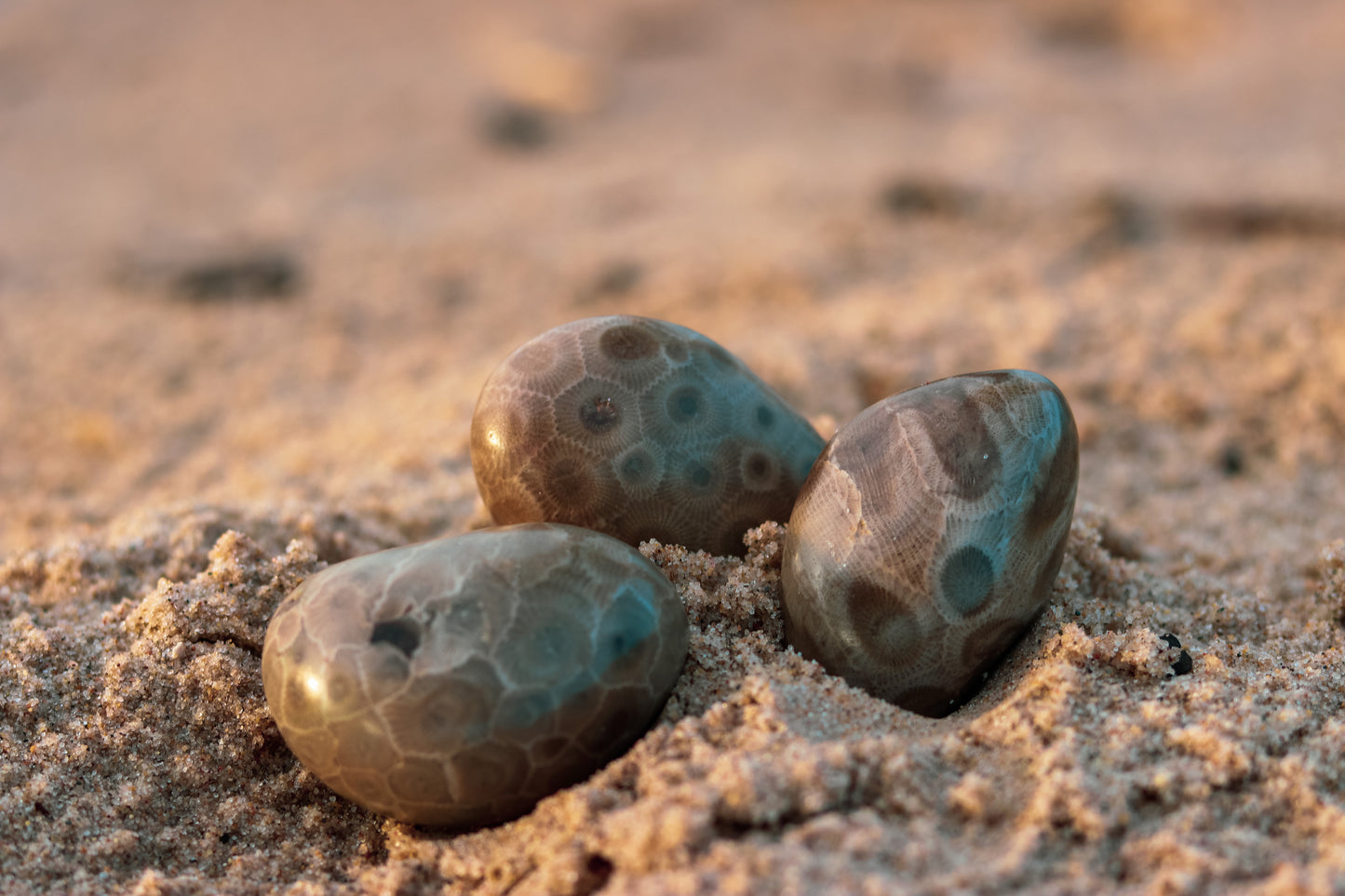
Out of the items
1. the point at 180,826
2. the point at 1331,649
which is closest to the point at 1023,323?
the point at 1331,649

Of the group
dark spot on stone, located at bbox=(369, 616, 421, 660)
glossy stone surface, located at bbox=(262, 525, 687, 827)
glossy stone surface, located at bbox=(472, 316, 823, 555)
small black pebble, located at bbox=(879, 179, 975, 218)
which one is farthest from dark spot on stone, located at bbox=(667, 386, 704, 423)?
small black pebble, located at bbox=(879, 179, 975, 218)

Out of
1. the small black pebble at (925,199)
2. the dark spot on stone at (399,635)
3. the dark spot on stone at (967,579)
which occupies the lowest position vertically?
the small black pebble at (925,199)

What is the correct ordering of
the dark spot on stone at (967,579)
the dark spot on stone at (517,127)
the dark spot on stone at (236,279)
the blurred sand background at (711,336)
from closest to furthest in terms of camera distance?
the blurred sand background at (711,336) → the dark spot on stone at (967,579) → the dark spot on stone at (236,279) → the dark spot on stone at (517,127)

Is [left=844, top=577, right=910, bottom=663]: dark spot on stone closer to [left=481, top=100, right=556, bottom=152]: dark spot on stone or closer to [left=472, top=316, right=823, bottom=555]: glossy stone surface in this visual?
[left=472, top=316, right=823, bottom=555]: glossy stone surface

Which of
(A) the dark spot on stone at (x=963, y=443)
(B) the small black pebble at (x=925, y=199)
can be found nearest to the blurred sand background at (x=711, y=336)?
(B) the small black pebble at (x=925, y=199)

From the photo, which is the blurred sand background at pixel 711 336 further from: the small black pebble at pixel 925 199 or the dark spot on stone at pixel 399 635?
the dark spot on stone at pixel 399 635

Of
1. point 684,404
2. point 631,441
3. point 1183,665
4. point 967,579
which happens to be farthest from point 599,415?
point 1183,665

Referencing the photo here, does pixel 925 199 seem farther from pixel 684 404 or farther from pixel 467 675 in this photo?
pixel 467 675
